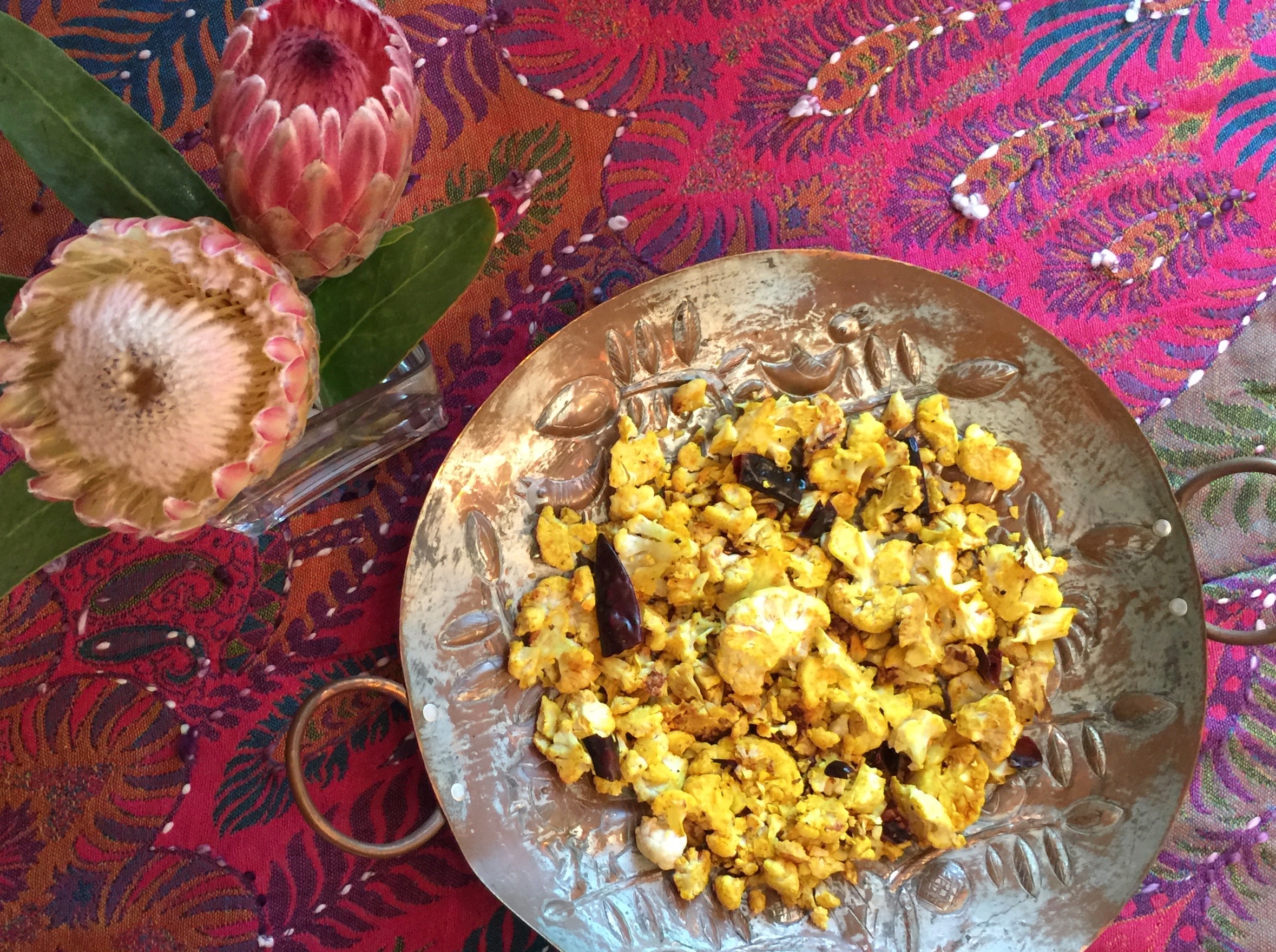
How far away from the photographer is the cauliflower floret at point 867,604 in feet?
2.11

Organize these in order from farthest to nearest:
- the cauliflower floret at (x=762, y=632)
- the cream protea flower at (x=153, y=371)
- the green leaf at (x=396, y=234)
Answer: the cauliflower floret at (x=762, y=632) < the green leaf at (x=396, y=234) < the cream protea flower at (x=153, y=371)

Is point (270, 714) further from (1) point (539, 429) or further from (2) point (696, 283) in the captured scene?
(2) point (696, 283)

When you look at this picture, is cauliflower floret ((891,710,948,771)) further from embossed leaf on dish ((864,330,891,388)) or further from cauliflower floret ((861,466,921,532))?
embossed leaf on dish ((864,330,891,388))

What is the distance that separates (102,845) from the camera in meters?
0.68

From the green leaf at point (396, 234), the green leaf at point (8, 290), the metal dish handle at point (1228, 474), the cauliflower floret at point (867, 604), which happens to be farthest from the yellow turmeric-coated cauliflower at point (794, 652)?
the green leaf at point (8, 290)

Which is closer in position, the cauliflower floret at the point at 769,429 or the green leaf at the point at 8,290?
the green leaf at the point at 8,290

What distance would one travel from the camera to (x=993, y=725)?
0.63 m

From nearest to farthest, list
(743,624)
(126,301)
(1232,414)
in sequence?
(126,301) → (743,624) → (1232,414)

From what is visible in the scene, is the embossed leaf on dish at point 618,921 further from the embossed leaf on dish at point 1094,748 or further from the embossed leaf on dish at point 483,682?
the embossed leaf on dish at point 1094,748

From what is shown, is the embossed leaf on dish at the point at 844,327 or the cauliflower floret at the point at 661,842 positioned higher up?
the embossed leaf on dish at the point at 844,327

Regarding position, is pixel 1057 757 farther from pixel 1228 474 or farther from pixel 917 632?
pixel 1228 474

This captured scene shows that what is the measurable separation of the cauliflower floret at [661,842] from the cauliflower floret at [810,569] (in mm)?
206

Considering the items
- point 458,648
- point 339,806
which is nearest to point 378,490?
point 458,648

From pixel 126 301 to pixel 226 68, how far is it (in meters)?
0.11
